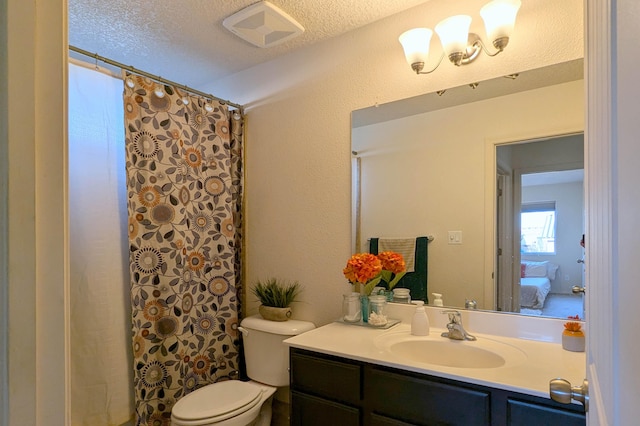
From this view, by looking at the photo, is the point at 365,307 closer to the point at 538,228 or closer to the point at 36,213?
the point at 538,228

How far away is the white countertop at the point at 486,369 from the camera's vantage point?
3.61 feet

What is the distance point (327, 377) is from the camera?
4.67 ft

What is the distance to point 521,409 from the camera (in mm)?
1057

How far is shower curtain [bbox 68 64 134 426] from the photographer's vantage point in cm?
171

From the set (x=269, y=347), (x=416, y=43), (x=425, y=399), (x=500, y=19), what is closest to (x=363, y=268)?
(x=425, y=399)

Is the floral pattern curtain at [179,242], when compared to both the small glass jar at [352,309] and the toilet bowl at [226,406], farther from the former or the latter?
the small glass jar at [352,309]

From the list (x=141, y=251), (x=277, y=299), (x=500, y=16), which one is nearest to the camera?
(x=500, y=16)

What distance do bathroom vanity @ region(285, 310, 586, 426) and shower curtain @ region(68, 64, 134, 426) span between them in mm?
966

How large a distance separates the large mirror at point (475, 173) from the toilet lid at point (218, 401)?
935mm

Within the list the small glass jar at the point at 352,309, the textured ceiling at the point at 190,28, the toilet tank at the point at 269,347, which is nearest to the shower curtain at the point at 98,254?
the textured ceiling at the point at 190,28

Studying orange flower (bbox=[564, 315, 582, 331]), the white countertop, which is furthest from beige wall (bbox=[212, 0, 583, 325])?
orange flower (bbox=[564, 315, 582, 331])

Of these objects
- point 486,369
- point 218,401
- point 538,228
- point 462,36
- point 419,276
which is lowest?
point 218,401

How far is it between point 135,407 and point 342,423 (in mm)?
1168

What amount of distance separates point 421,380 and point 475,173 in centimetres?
94
